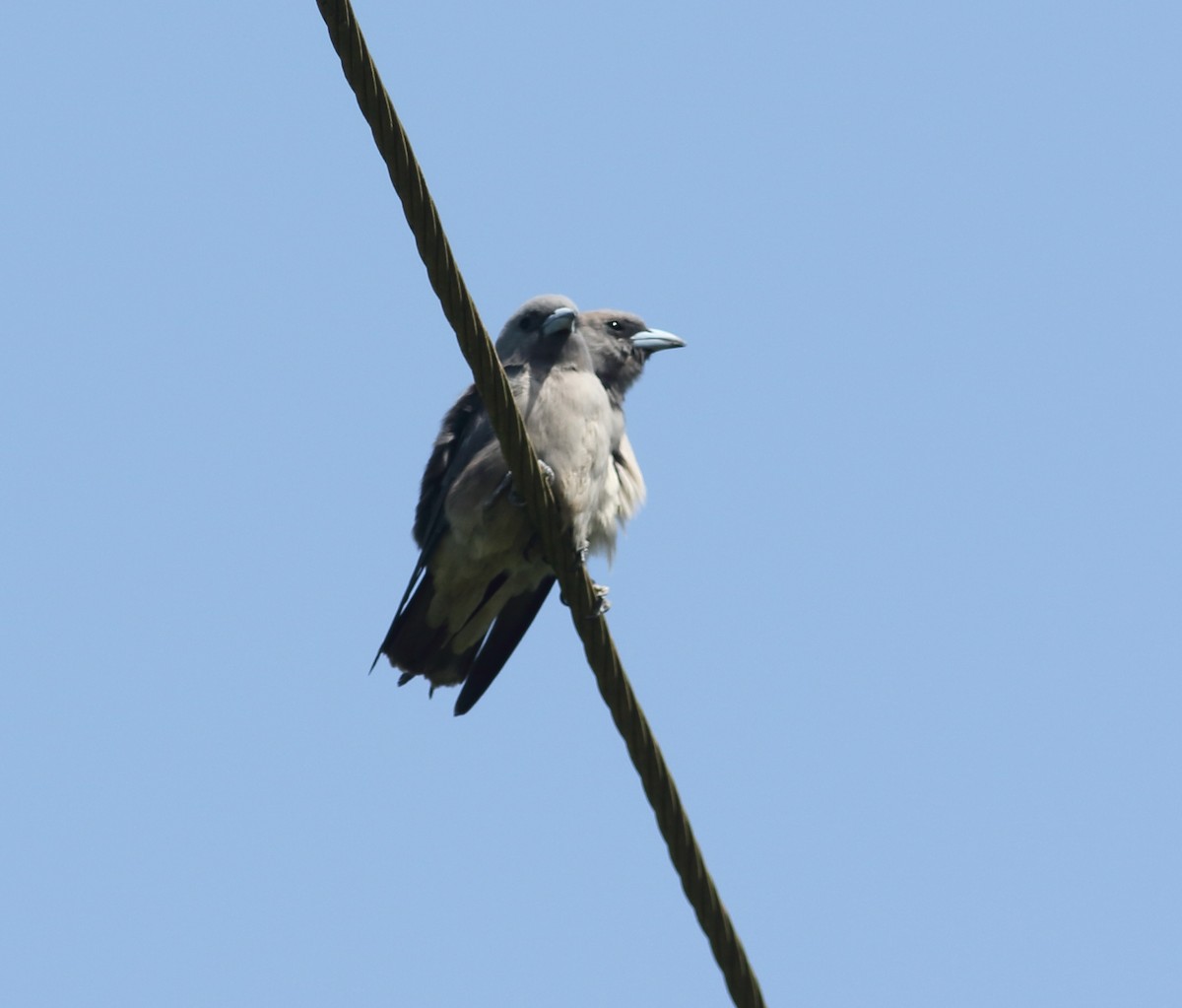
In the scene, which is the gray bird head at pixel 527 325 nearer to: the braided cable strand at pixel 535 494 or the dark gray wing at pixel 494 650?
the dark gray wing at pixel 494 650

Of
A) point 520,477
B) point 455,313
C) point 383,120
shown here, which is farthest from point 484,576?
point 383,120

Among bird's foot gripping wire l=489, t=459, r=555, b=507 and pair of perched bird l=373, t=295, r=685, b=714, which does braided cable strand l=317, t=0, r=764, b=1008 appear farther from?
pair of perched bird l=373, t=295, r=685, b=714

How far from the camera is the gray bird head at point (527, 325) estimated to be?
22.8 feet

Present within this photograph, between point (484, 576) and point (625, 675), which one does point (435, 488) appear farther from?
point (625, 675)

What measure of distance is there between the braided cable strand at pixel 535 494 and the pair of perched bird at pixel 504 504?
0.99 metres


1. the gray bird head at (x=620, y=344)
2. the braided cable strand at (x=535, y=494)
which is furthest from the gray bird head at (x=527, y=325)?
the braided cable strand at (x=535, y=494)

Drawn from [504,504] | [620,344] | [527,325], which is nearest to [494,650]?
[504,504]

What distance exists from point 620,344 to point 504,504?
1.95 meters

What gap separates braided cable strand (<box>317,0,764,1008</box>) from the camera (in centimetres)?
415

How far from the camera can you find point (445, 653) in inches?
278

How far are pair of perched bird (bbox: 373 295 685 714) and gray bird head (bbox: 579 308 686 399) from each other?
46cm

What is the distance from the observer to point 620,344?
26.2 ft

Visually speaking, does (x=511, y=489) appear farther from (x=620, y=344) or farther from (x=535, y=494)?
(x=620, y=344)

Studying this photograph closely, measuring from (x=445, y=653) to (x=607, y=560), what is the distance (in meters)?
0.77
